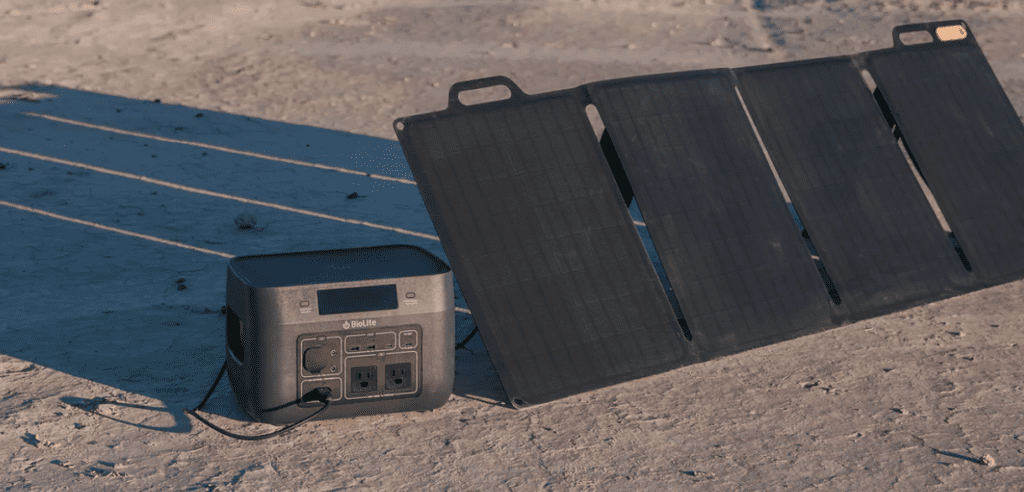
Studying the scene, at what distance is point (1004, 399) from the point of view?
12.8ft

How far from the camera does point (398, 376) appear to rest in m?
3.54

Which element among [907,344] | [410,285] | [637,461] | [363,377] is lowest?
[907,344]

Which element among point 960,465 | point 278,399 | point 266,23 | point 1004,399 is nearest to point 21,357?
point 278,399

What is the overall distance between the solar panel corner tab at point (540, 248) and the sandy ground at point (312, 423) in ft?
0.63

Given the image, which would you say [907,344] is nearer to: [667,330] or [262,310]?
[667,330]

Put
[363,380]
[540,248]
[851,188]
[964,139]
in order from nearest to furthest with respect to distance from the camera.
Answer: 1. [363,380]
2. [540,248]
3. [851,188]
4. [964,139]

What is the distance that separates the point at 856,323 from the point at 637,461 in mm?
1804

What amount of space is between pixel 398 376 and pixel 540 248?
854mm

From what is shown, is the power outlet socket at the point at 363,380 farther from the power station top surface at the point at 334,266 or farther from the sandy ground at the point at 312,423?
the power station top surface at the point at 334,266

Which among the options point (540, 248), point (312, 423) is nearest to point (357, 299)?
point (312, 423)

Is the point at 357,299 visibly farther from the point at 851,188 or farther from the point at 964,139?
the point at 964,139

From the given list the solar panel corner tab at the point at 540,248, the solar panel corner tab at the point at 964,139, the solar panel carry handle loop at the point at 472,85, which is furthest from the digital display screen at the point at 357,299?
the solar panel corner tab at the point at 964,139

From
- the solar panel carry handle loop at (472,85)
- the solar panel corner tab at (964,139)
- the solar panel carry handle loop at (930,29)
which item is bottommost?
the solar panel corner tab at (964,139)

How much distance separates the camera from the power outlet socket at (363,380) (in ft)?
11.5
